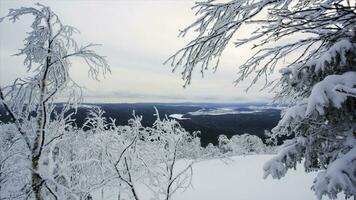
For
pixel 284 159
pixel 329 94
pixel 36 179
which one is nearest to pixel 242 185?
pixel 284 159

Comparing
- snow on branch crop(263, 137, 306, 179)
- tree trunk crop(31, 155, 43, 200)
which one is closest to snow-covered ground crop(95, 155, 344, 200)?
tree trunk crop(31, 155, 43, 200)

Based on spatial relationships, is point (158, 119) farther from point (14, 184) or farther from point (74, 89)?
point (74, 89)

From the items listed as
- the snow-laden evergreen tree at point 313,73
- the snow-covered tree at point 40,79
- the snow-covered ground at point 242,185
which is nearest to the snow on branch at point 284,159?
the snow-laden evergreen tree at point 313,73

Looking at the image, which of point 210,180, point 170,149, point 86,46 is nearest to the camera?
point 86,46

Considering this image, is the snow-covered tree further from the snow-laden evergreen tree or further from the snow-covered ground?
the snow-covered ground

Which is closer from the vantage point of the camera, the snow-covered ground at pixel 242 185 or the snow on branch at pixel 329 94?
the snow on branch at pixel 329 94

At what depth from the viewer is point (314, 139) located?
4.79 meters

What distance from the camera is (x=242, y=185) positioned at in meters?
18.7

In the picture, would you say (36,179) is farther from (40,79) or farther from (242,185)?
(242,185)

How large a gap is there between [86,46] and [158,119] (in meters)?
7.36

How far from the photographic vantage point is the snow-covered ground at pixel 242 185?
55.4 ft

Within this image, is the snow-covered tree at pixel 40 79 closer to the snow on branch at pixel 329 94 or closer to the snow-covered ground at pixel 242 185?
the snow on branch at pixel 329 94

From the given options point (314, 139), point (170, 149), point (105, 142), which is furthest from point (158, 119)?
point (314, 139)

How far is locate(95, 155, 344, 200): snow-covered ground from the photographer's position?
16.9 meters
